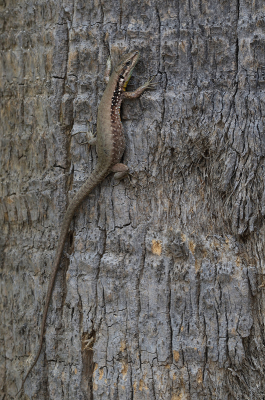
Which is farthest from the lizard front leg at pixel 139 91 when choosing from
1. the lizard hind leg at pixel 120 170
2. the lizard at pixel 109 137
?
the lizard hind leg at pixel 120 170

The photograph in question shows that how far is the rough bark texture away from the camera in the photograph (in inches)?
82.4

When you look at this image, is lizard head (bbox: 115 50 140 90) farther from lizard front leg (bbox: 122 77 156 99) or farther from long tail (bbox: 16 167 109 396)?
long tail (bbox: 16 167 109 396)

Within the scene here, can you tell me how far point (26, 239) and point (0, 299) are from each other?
1.64 feet

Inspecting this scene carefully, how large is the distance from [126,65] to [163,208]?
79 centimetres

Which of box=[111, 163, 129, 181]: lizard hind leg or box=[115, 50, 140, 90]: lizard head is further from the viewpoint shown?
box=[111, 163, 129, 181]: lizard hind leg

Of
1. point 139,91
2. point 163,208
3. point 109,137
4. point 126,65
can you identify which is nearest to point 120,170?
point 109,137

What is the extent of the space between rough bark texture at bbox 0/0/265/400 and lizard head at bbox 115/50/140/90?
0.05m

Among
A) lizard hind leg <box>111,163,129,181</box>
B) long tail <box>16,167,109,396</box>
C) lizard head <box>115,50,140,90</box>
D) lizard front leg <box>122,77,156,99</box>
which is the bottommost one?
long tail <box>16,167,109,396</box>

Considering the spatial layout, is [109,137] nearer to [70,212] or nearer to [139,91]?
[139,91]

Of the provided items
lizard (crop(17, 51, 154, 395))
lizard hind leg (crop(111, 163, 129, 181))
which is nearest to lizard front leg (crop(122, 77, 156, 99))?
lizard (crop(17, 51, 154, 395))

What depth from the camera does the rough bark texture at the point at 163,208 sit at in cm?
209

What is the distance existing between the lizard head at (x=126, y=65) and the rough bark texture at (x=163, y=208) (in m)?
0.05

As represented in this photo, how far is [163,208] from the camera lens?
2172 millimetres

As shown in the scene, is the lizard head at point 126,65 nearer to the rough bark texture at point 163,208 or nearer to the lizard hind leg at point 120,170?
the rough bark texture at point 163,208
